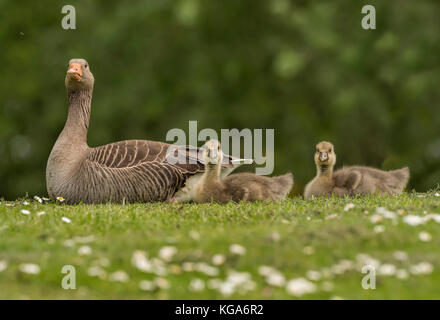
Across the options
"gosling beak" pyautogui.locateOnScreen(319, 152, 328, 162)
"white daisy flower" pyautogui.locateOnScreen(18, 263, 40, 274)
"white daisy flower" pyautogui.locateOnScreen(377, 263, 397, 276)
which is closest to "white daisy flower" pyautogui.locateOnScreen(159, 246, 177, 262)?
"white daisy flower" pyautogui.locateOnScreen(18, 263, 40, 274)

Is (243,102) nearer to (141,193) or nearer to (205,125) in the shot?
(205,125)

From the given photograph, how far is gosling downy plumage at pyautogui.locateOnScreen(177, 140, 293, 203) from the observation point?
9.60 meters

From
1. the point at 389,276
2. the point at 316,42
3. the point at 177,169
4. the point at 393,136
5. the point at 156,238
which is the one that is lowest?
the point at 389,276

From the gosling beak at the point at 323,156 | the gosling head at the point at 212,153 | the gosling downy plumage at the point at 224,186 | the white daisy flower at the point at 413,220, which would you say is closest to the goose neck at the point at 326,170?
the gosling beak at the point at 323,156

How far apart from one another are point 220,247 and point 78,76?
5164mm

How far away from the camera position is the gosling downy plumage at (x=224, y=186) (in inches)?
378

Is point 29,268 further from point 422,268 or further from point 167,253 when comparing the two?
point 422,268

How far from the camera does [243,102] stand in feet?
53.5

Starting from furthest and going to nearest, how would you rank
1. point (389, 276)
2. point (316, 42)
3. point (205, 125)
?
point (205, 125), point (316, 42), point (389, 276)

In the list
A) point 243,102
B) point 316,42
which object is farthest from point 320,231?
point 243,102

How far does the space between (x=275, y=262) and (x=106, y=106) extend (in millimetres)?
11055

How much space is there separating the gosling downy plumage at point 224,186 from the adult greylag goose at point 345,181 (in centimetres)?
72

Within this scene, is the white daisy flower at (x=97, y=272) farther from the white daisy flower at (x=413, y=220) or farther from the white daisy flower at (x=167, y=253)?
the white daisy flower at (x=413, y=220)

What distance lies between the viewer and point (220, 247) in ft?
20.7
